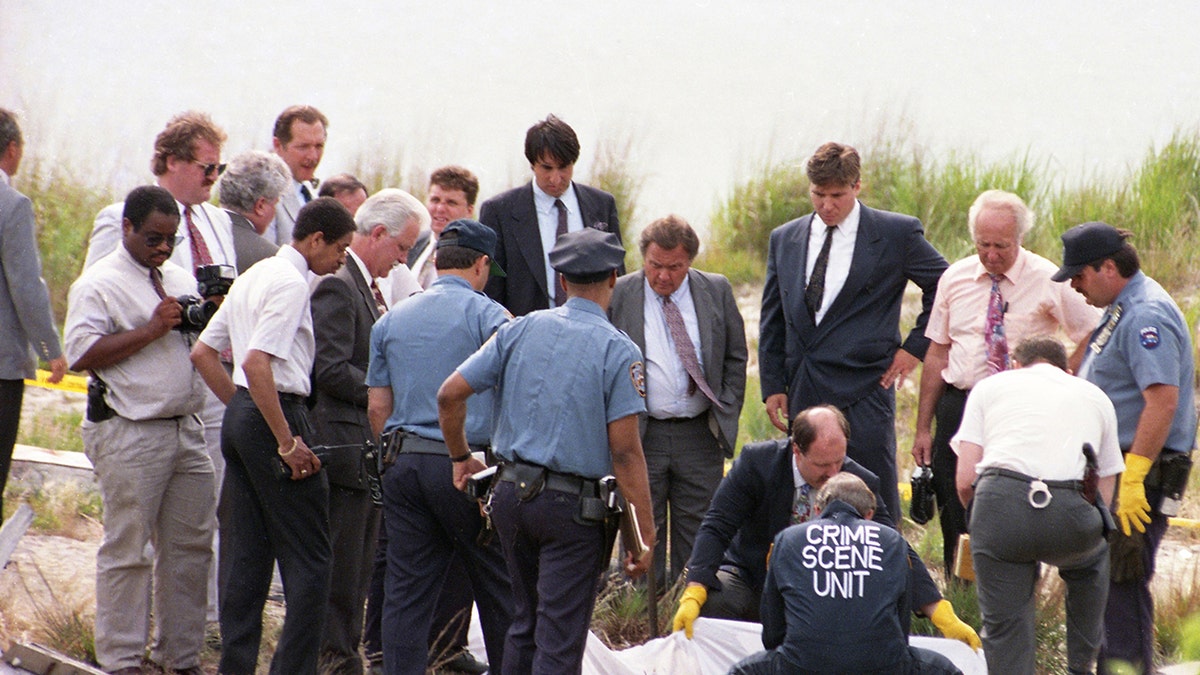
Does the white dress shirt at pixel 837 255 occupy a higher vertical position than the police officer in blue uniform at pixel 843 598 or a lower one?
higher

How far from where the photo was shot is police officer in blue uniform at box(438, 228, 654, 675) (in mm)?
4109

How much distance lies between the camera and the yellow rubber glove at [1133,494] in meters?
4.89

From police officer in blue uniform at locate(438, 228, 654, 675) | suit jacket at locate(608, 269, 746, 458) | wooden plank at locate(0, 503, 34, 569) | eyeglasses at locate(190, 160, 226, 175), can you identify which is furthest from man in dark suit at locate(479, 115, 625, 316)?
wooden plank at locate(0, 503, 34, 569)

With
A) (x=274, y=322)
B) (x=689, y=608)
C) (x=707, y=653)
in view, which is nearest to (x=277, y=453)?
(x=274, y=322)

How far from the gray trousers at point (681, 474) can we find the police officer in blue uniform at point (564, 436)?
164 centimetres

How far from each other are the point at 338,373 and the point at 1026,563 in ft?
8.08

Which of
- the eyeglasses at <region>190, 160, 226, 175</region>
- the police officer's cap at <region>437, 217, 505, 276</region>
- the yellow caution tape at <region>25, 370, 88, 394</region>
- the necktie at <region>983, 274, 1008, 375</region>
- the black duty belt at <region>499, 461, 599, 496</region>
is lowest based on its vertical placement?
the yellow caution tape at <region>25, 370, 88, 394</region>

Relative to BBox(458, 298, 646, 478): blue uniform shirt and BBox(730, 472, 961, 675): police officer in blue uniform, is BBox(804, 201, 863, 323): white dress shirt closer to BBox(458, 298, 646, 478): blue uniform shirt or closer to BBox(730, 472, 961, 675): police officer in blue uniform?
BBox(730, 472, 961, 675): police officer in blue uniform

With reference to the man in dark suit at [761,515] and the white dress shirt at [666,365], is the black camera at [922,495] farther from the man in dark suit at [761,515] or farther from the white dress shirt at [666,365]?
the white dress shirt at [666,365]

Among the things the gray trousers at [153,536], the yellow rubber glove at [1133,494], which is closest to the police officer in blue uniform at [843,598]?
the yellow rubber glove at [1133,494]

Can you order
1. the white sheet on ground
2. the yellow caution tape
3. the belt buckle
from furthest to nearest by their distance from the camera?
1. the yellow caution tape
2. the white sheet on ground
3. the belt buckle

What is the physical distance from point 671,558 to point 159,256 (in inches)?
101

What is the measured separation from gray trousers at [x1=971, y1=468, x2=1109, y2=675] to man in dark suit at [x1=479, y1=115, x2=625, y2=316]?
6.80 feet

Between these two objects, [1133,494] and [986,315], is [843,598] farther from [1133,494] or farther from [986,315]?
[986,315]
